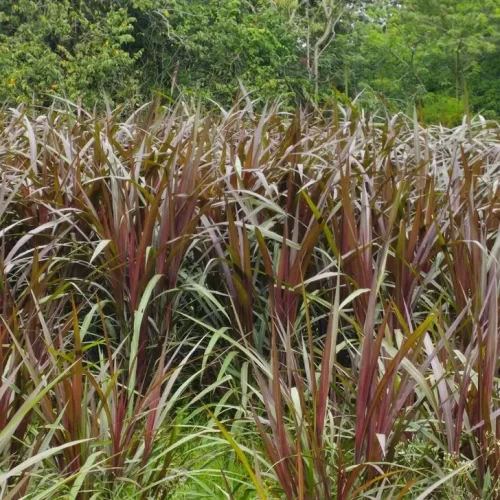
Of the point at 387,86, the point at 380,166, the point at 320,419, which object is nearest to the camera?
the point at 320,419

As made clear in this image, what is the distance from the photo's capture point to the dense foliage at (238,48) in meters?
15.9

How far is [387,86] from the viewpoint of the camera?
2358cm

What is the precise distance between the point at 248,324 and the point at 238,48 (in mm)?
17249

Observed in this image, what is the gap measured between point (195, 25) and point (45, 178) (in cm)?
1704

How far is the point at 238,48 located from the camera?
19391mm

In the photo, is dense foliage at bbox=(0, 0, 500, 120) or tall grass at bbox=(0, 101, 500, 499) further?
dense foliage at bbox=(0, 0, 500, 120)

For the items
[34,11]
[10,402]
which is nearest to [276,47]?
[34,11]

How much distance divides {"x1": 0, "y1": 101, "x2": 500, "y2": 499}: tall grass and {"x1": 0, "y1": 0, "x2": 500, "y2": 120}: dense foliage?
762cm

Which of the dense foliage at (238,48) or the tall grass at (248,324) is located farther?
the dense foliage at (238,48)

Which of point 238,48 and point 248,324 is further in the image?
point 238,48

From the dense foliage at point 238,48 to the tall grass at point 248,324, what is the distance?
7.62m

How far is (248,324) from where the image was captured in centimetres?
280

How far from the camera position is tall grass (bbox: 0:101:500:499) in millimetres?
1959

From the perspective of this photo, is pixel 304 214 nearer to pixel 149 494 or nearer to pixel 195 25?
pixel 149 494
